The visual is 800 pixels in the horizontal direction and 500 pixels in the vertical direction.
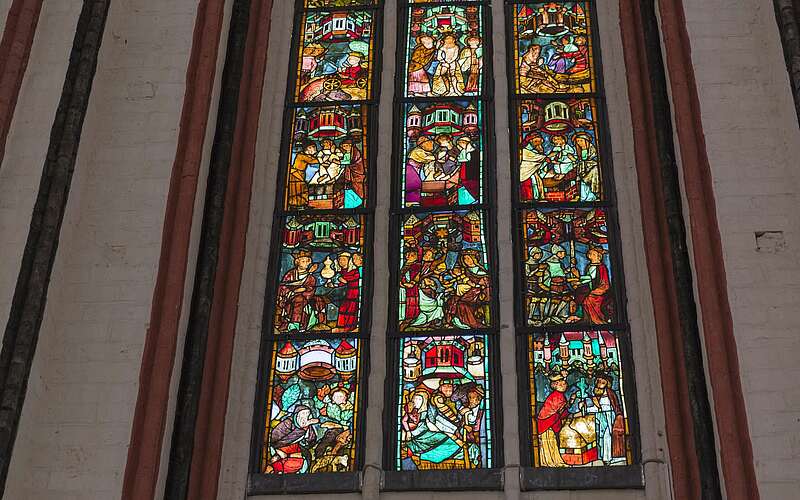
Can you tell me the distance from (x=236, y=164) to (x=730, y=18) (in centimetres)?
317

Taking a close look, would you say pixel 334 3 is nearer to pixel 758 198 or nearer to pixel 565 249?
pixel 565 249

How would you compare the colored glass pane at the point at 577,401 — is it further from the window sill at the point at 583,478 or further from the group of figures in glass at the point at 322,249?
the group of figures in glass at the point at 322,249

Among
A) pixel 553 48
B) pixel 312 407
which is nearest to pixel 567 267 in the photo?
pixel 312 407

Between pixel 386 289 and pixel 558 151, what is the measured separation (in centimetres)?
148

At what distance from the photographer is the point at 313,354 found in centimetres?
784

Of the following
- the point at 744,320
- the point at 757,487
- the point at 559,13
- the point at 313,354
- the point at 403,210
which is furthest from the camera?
the point at 559,13

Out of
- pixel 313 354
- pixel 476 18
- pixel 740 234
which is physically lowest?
A: pixel 313 354

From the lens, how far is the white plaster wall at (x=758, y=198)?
6840mm

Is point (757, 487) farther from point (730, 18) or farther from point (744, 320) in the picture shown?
point (730, 18)

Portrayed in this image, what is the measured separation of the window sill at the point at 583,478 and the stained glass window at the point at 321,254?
942mm

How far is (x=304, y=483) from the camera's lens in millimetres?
7324

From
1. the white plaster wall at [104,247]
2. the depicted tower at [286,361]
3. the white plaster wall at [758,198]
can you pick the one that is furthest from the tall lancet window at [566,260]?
the white plaster wall at [104,247]

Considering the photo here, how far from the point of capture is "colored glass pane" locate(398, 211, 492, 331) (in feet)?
26.0

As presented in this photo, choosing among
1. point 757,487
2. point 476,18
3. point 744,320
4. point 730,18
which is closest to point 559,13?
point 476,18
